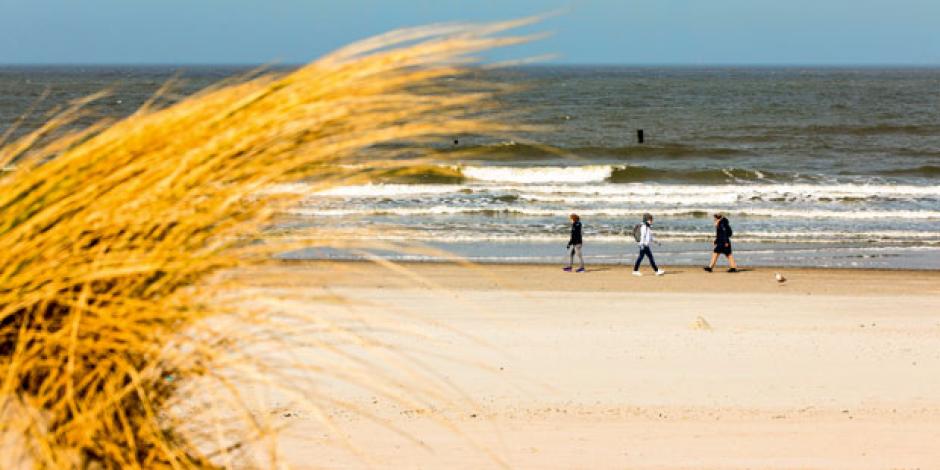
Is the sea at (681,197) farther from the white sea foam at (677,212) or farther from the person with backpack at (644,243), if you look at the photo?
the person with backpack at (644,243)

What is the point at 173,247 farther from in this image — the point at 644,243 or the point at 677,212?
the point at 677,212

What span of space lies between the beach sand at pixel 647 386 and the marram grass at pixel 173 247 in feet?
0.54

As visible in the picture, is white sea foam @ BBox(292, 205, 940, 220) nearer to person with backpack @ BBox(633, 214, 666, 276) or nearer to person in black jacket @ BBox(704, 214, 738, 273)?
person in black jacket @ BBox(704, 214, 738, 273)

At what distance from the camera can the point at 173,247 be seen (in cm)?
202

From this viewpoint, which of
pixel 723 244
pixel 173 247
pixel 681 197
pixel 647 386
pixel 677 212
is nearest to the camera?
pixel 173 247

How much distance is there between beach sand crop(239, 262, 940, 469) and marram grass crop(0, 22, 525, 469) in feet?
0.54

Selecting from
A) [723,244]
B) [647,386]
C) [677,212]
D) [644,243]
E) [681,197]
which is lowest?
[681,197]

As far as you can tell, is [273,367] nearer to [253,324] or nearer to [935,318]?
[253,324]

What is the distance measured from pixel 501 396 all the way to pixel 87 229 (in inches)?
285

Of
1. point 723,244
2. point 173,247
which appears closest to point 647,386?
point 173,247

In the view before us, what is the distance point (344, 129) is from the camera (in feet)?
7.07

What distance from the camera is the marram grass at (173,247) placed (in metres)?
1.91

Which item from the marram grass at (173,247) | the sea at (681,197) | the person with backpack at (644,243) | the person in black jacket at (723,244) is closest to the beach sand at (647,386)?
the marram grass at (173,247)

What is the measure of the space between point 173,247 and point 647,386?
807 centimetres
